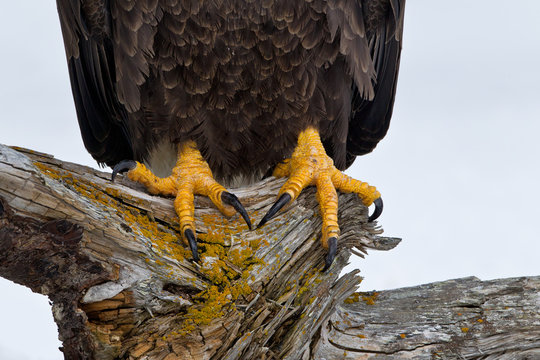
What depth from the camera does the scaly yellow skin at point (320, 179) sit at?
3721 mm

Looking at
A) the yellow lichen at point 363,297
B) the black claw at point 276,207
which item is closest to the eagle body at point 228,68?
the black claw at point 276,207

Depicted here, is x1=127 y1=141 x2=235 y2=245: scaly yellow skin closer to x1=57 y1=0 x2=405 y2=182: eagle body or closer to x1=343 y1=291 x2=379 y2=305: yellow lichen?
x1=57 y1=0 x2=405 y2=182: eagle body

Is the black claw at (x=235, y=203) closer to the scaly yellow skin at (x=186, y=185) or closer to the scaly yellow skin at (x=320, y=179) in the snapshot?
the scaly yellow skin at (x=186, y=185)

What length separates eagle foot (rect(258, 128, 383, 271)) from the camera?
3.62m

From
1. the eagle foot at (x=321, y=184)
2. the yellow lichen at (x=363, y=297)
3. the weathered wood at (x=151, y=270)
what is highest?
the eagle foot at (x=321, y=184)

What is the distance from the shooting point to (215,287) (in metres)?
3.12

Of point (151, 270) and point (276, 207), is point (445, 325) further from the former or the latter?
point (151, 270)

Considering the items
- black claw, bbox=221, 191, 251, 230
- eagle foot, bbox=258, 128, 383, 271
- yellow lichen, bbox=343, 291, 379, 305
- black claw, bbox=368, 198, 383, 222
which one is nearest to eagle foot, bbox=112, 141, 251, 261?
black claw, bbox=221, 191, 251, 230

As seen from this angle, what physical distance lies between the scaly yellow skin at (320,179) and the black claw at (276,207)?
6 centimetres

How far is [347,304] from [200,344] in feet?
3.47

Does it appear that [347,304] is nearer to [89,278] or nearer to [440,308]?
[440,308]

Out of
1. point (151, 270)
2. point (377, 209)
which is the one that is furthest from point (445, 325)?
point (151, 270)

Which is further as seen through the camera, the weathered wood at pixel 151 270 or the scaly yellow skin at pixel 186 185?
the scaly yellow skin at pixel 186 185

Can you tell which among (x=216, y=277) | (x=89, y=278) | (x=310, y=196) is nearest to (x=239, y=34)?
(x=310, y=196)
